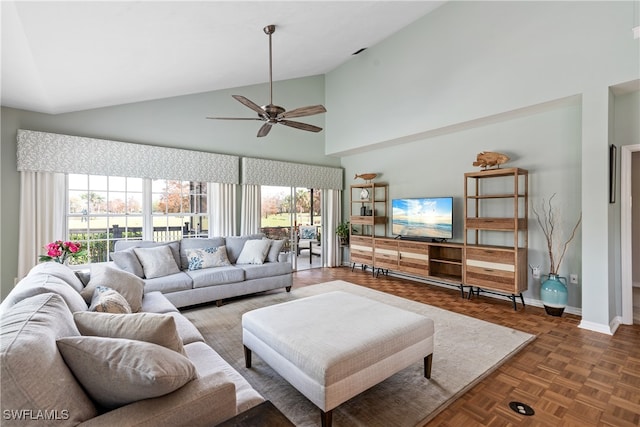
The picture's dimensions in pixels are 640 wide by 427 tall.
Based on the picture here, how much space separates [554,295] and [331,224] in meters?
4.29

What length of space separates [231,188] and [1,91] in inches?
121

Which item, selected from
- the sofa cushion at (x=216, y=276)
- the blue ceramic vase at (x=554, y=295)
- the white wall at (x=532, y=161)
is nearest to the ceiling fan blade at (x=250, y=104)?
the sofa cushion at (x=216, y=276)

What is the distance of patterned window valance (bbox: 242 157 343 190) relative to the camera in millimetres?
5696

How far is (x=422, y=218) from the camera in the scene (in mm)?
5184

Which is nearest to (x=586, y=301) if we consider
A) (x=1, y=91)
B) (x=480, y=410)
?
(x=480, y=410)

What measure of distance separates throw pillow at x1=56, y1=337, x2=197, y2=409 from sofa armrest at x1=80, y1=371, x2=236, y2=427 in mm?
40

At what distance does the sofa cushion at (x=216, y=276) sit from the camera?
394 centimetres

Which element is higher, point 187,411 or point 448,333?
point 187,411

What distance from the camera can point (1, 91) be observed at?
125 inches

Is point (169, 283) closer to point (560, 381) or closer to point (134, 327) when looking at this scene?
point (134, 327)

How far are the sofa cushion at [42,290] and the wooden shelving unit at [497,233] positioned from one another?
4.43 m

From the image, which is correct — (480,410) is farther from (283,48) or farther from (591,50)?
(283,48)

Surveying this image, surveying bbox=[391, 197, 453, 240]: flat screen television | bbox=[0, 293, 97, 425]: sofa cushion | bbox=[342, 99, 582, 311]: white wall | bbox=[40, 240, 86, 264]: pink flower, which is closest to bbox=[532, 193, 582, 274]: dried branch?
bbox=[342, 99, 582, 311]: white wall

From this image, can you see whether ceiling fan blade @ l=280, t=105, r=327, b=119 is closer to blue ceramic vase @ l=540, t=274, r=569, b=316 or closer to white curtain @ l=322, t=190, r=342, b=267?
blue ceramic vase @ l=540, t=274, r=569, b=316
